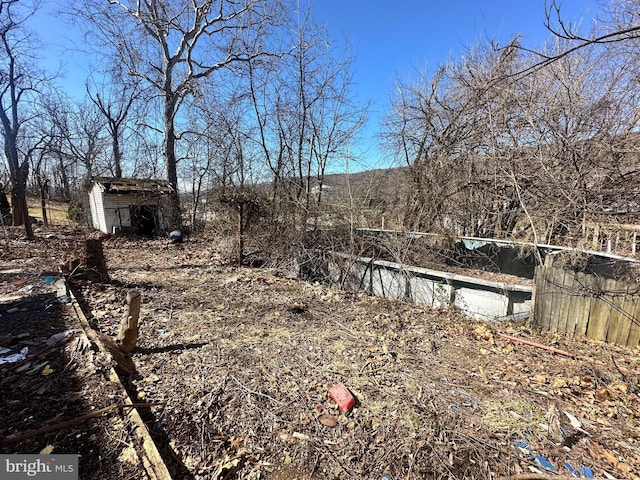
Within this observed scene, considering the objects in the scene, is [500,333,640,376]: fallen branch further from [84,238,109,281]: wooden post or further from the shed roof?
the shed roof

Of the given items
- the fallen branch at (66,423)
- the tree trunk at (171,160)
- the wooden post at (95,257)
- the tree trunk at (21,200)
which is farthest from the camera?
the tree trunk at (171,160)

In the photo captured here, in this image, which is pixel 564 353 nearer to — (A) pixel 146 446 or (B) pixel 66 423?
(A) pixel 146 446

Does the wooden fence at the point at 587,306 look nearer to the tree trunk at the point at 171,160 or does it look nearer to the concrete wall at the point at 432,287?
the concrete wall at the point at 432,287

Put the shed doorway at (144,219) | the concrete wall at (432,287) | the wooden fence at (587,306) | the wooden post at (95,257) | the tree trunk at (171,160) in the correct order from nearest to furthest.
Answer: the wooden fence at (587,306)
the concrete wall at (432,287)
the wooden post at (95,257)
the tree trunk at (171,160)
the shed doorway at (144,219)

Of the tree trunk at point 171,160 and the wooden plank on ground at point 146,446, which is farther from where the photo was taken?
the tree trunk at point 171,160

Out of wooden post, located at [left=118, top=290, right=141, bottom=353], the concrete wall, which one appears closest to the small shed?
the concrete wall

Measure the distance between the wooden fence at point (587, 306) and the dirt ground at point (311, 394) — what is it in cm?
22

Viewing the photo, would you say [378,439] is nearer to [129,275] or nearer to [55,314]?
[55,314]

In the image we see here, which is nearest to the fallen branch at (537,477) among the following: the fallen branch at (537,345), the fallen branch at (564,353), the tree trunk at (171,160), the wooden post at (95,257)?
the fallen branch at (564,353)

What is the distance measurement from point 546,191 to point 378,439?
602 cm

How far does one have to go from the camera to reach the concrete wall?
14.8 feet

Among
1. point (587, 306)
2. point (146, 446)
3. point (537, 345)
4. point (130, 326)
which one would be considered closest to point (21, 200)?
point (130, 326)

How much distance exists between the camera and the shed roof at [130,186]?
12562 mm

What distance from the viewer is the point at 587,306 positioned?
3.96 metres
